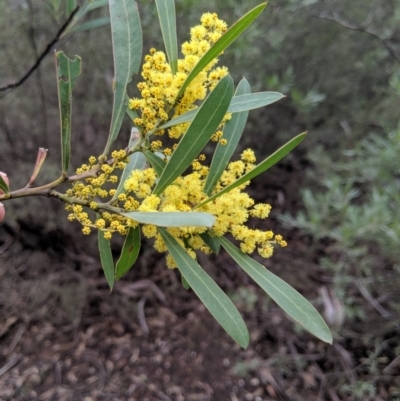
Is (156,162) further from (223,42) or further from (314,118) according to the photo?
(314,118)

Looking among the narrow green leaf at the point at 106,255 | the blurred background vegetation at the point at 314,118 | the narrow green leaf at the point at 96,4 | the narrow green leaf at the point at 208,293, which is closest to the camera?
the narrow green leaf at the point at 208,293

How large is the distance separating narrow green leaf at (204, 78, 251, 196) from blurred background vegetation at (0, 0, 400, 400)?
110cm

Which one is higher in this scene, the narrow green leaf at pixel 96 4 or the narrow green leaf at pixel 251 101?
the narrow green leaf at pixel 96 4

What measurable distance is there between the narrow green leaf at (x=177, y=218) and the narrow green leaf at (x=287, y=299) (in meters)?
0.21

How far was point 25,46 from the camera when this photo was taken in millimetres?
2338

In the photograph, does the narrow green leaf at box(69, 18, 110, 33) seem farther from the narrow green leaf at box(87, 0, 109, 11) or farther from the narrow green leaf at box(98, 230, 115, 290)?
the narrow green leaf at box(98, 230, 115, 290)

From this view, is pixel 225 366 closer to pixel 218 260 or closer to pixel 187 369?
pixel 187 369

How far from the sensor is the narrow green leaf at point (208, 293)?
82 cm

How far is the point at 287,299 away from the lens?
A: 85cm

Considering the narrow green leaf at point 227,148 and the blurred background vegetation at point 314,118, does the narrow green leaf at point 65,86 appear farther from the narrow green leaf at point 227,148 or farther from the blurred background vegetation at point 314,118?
the blurred background vegetation at point 314,118

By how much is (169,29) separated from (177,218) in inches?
17.8

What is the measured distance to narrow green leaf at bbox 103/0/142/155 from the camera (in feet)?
2.70

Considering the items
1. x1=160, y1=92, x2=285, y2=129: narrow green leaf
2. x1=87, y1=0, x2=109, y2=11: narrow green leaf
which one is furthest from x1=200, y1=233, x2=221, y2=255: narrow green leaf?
x1=87, y1=0, x2=109, y2=11: narrow green leaf

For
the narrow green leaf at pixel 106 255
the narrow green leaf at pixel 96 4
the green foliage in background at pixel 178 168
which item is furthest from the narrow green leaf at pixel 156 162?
the narrow green leaf at pixel 96 4
